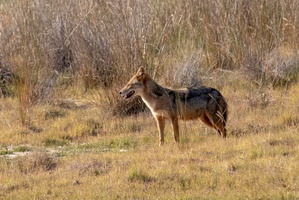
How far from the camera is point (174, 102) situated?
11273 mm

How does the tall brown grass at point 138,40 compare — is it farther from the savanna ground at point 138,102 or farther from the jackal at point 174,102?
the jackal at point 174,102

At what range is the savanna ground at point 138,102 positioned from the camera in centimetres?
852

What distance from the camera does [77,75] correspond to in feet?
53.0

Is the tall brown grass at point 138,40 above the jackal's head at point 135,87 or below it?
below

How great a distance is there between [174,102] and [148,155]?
1.67m

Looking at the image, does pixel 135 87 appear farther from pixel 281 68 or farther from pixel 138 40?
pixel 281 68

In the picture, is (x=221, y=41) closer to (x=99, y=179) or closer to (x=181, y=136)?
(x=181, y=136)

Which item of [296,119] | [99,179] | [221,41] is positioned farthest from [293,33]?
[99,179]

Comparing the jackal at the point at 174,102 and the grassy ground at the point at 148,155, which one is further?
the jackal at the point at 174,102

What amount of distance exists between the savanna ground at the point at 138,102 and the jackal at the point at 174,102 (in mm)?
334

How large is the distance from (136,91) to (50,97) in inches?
163

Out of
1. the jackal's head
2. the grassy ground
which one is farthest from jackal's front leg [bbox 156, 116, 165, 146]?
the jackal's head

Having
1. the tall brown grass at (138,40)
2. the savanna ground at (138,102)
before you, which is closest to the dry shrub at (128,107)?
the savanna ground at (138,102)

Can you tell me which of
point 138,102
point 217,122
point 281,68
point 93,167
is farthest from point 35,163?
point 281,68
